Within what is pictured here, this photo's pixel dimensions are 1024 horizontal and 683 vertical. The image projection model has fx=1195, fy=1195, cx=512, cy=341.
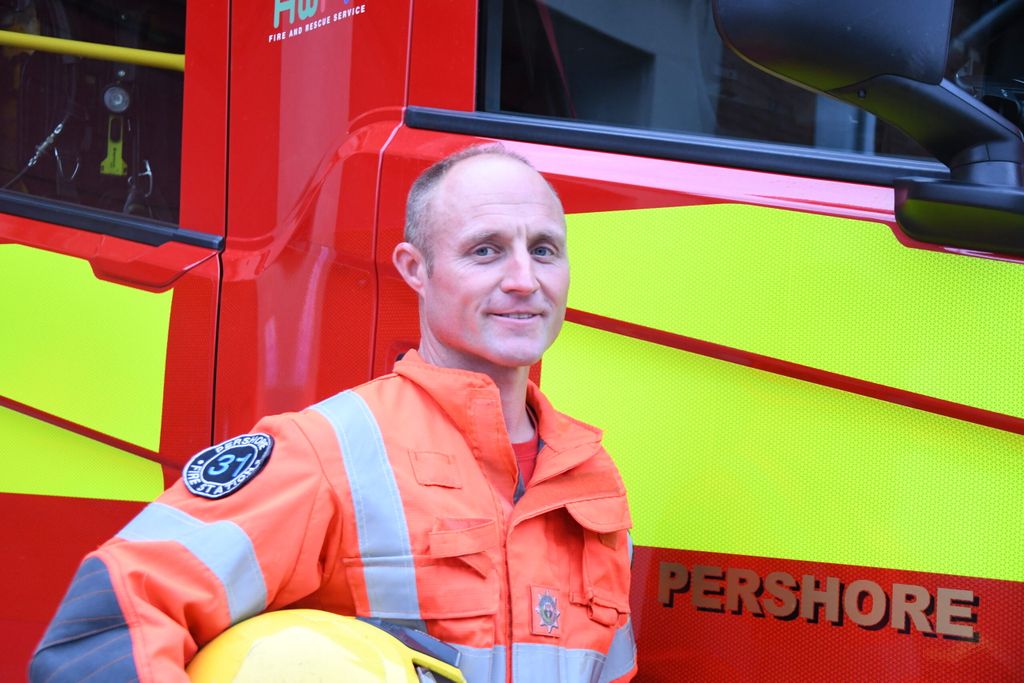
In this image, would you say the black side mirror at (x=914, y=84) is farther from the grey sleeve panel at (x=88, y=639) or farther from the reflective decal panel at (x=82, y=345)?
the reflective decal panel at (x=82, y=345)

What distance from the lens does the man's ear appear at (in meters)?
1.62

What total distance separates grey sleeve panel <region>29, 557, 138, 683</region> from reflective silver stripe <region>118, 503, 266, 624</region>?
65 mm

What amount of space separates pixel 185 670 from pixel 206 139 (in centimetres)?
112

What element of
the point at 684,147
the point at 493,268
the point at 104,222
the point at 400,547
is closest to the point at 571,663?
the point at 400,547

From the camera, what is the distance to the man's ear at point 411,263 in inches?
63.6

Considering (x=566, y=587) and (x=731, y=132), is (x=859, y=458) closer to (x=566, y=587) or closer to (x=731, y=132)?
(x=566, y=587)

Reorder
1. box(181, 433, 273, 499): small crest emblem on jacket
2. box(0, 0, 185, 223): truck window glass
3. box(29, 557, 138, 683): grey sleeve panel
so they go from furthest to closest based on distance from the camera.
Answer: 1. box(0, 0, 185, 223): truck window glass
2. box(181, 433, 273, 499): small crest emblem on jacket
3. box(29, 557, 138, 683): grey sleeve panel

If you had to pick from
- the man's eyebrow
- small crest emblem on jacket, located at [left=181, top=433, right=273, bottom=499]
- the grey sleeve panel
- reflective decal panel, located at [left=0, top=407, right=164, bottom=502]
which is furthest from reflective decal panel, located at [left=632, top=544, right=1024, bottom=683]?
reflective decal panel, located at [left=0, top=407, right=164, bottom=502]

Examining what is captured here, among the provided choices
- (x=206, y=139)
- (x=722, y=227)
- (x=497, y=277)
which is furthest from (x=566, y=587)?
(x=206, y=139)

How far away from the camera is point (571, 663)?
4.77 ft

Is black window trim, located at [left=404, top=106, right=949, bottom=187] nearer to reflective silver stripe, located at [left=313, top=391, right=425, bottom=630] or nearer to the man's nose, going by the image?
the man's nose

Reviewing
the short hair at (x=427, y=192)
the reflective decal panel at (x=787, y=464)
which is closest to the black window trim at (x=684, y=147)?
the short hair at (x=427, y=192)

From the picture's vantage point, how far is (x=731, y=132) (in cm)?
178

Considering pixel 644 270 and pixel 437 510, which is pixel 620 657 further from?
pixel 644 270
